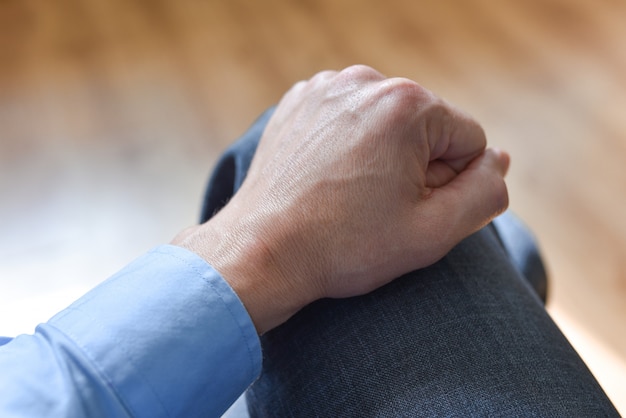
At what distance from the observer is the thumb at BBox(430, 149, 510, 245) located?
0.53 m

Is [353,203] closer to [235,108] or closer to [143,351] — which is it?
[143,351]

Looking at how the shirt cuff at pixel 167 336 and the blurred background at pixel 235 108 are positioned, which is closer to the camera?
the shirt cuff at pixel 167 336

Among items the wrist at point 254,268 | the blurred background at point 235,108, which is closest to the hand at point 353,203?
the wrist at point 254,268

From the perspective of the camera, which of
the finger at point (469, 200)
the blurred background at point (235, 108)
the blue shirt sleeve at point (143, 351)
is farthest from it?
the blurred background at point (235, 108)

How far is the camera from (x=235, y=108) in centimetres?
152

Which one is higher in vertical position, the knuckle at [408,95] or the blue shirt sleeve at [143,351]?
the knuckle at [408,95]

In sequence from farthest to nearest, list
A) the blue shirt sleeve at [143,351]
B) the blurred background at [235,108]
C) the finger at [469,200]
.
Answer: the blurred background at [235,108], the finger at [469,200], the blue shirt sleeve at [143,351]

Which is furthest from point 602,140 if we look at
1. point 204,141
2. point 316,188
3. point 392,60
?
point 316,188

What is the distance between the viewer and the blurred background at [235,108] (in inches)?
47.3

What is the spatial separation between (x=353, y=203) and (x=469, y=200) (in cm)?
11

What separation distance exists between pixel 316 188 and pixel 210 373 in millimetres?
179

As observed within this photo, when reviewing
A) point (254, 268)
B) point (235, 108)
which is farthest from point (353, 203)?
point (235, 108)

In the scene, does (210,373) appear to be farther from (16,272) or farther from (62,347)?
(16,272)

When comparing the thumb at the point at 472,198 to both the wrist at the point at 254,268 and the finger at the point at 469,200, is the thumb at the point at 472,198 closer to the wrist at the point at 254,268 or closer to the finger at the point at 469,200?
the finger at the point at 469,200
